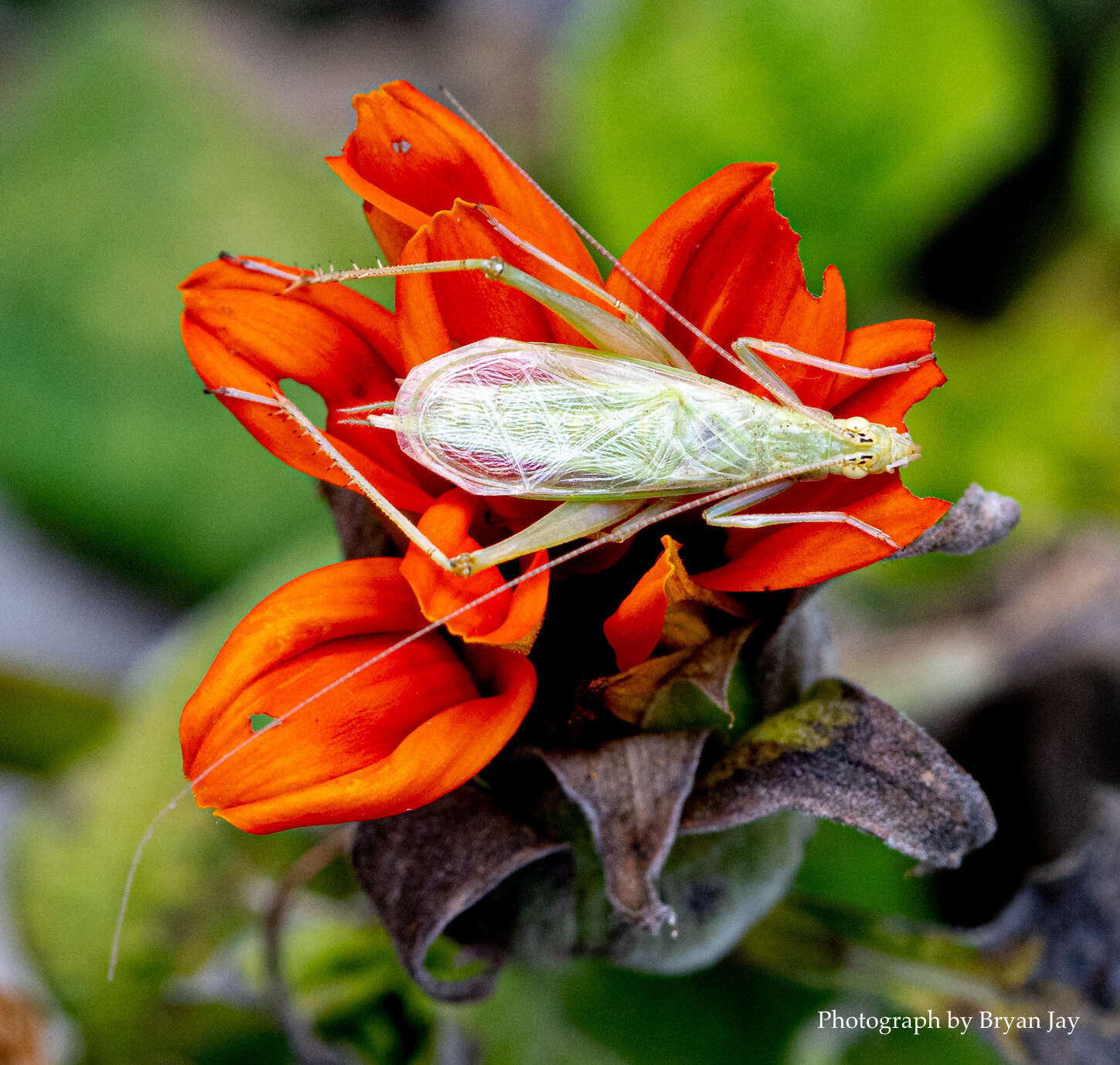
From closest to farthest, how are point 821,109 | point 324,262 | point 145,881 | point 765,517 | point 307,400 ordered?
point 765,517
point 307,400
point 145,881
point 821,109
point 324,262

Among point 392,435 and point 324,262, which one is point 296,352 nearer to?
Answer: point 392,435

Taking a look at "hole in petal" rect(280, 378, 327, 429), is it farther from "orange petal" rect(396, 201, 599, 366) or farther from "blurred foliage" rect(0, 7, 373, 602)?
"blurred foliage" rect(0, 7, 373, 602)

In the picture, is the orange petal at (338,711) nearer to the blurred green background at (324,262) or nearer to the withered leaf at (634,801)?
the withered leaf at (634,801)

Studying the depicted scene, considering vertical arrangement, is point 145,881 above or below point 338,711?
below

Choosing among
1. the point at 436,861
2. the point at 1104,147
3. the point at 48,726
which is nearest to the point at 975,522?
the point at 436,861

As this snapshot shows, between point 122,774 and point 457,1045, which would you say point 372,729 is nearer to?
point 457,1045

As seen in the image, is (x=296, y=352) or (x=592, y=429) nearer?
(x=296, y=352)

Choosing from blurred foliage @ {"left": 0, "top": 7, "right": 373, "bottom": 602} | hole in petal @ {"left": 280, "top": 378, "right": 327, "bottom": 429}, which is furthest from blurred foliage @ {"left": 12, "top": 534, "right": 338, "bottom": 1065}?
blurred foliage @ {"left": 0, "top": 7, "right": 373, "bottom": 602}

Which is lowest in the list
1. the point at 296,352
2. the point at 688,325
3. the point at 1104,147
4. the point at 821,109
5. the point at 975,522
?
the point at 1104,147
